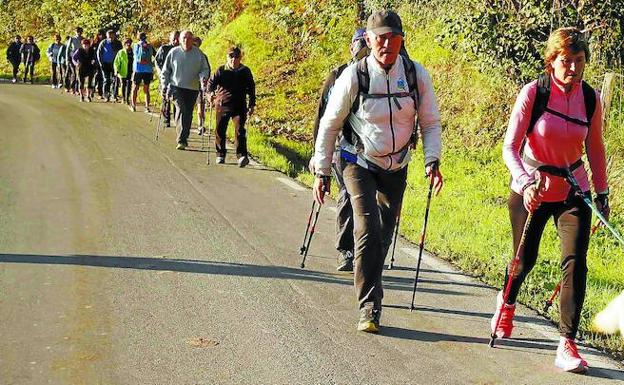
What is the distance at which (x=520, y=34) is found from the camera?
1388 cm

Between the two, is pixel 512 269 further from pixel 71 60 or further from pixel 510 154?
pixel 71 60

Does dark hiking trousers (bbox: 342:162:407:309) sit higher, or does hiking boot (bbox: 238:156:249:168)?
dark hiking trousers (bbox: 342:162:407:309)

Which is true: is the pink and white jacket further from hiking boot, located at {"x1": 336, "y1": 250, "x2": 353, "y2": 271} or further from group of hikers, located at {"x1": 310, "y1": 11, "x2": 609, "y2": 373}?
hiking boot, located at {"x1": 336, "y1": 250, "x2": 353, "y2": 271}

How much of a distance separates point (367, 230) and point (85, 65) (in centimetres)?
1938

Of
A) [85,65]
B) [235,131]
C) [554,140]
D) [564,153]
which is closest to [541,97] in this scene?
[554,140]

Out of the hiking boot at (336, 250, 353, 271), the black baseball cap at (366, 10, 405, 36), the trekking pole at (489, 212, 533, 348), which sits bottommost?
the hiking boot at (336, 250, 353, 271)

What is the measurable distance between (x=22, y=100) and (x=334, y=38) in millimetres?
8293

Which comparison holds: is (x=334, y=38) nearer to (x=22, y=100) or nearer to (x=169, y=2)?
(x=22, y=100)

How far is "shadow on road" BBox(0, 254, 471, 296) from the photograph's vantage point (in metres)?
7.53

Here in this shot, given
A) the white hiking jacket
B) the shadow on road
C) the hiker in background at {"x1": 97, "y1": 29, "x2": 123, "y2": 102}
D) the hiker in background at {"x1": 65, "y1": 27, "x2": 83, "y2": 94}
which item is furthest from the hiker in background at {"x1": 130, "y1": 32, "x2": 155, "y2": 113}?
the white hiking jacket

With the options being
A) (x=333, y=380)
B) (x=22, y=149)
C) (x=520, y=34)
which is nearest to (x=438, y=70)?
(x=520, y=34)

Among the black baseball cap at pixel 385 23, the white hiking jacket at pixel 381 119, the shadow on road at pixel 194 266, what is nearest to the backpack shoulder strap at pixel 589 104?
the white hiking jacket at pixel 381 119

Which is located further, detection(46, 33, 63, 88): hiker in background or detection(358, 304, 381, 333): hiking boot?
detection(46, 33, 63, 88): hiker in background

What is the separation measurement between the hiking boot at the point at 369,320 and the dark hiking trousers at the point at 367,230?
0.04 metres
